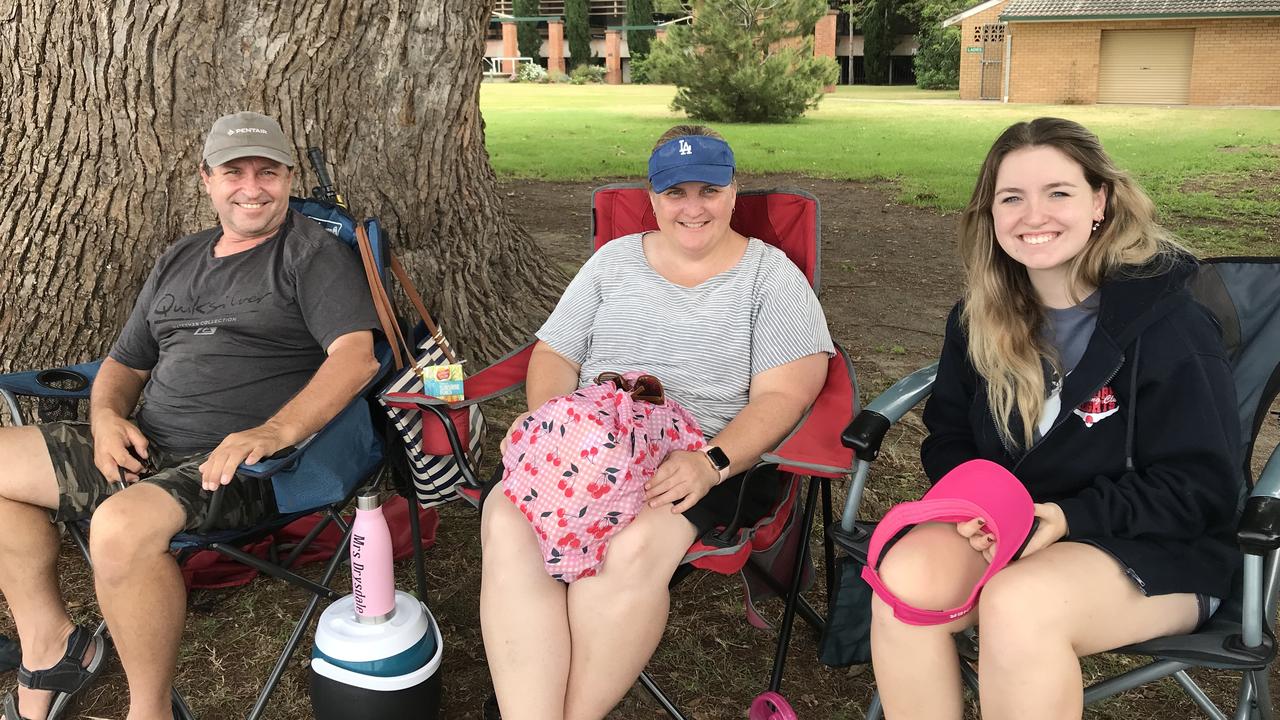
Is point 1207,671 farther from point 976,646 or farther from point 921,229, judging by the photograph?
point 921,229

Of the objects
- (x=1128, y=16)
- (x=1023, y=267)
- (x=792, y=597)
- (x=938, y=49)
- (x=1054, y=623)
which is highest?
(x=1128, y=16)

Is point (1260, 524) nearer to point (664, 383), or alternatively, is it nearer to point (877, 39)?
point (664, 383)

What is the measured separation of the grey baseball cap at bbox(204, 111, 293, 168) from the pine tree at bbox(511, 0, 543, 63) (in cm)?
3334

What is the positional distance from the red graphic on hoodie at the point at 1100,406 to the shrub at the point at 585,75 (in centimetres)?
3122

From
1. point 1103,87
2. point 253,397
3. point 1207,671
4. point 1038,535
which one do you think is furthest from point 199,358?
point 1103,87

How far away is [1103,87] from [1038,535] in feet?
79.9

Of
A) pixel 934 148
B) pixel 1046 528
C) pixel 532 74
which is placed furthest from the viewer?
pixel 532 74

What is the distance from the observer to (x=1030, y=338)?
199 cm

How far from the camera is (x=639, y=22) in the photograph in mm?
33188

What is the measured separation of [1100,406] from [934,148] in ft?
35.8

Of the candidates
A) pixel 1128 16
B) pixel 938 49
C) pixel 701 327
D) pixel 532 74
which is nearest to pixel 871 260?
pixel 701 327

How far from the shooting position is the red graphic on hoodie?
191 cm

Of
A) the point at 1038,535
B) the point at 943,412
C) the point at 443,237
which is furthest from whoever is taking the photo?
the point at 443,237

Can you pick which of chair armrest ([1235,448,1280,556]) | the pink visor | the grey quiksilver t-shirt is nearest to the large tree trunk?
the grey quiksilver t-shirt
